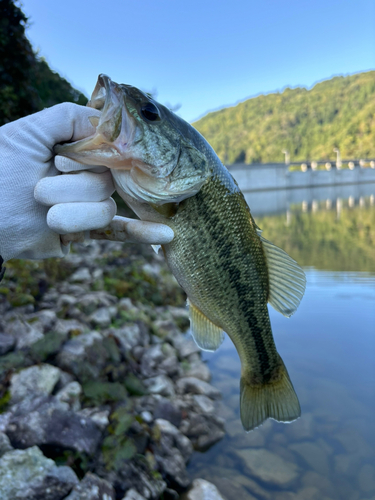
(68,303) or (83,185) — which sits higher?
(83,185)

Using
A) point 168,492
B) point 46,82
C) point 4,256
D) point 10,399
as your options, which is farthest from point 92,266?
point 46,82

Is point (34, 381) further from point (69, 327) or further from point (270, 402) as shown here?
point (270, 402)

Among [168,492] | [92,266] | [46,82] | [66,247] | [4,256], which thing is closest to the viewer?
[4,256]

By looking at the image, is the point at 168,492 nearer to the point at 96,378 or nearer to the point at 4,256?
the point at 96,378

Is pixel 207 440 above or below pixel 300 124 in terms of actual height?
below

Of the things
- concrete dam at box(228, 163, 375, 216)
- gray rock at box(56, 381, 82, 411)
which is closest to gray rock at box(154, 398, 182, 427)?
gray rock at box(56, 381, 82, 411)

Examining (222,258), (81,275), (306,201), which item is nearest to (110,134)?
(222,258)
